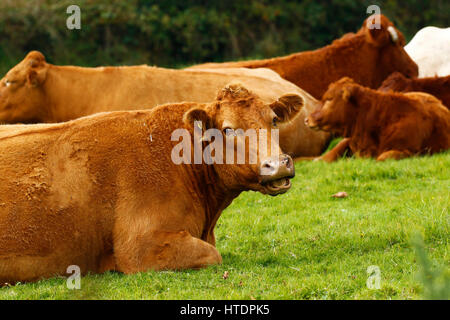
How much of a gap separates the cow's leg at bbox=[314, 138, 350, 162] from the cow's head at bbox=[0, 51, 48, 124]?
445 centimetres

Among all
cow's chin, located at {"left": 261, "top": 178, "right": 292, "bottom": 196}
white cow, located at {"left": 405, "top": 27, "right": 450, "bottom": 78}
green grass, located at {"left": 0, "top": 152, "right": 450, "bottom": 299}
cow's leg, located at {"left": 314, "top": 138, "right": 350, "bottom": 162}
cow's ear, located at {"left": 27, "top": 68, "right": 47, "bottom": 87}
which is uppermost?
white cow, located at {"left": 405, "top": 27, "right": 450, "bottom": 78}

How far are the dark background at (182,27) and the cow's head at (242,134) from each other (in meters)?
14.4

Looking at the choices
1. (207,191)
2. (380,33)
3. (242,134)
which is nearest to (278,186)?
(242,134)

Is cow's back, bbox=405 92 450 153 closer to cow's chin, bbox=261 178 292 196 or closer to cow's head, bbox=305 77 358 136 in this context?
cow's head, bbox=305 77 358 136

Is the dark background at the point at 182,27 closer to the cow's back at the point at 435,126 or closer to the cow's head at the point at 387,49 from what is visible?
the cow's head at the point at 387,49

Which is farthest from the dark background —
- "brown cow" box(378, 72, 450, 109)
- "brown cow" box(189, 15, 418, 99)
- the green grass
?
the green grass

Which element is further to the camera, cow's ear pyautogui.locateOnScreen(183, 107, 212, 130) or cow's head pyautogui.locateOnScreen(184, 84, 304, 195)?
cow's ear pyautogui.locateOnScreen(183, 107, 212, 130)

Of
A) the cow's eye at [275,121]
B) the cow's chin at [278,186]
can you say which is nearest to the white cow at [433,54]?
the cow's eye at [275,121]

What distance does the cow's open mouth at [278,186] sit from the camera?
6582mm

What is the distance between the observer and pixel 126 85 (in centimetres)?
1234

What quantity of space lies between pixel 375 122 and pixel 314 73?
305 cm

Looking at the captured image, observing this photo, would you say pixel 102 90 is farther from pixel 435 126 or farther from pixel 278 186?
pixel 278 186

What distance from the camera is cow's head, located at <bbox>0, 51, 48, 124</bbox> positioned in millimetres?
12500

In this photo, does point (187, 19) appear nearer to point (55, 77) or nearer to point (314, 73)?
point (314, 73)
